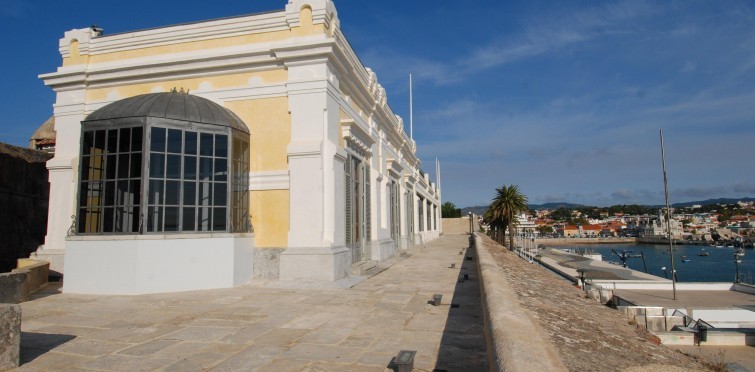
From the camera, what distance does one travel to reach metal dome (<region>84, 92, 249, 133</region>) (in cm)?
888

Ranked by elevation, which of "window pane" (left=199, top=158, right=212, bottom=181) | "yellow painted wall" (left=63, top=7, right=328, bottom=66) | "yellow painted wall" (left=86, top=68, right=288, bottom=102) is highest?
"yellow painted wall" (left=63, top=7, right=328, bottom=66)

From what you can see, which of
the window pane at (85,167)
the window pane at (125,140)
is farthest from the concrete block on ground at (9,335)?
the window pane at (85,167)

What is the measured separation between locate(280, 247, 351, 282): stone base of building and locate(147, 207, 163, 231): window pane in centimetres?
259

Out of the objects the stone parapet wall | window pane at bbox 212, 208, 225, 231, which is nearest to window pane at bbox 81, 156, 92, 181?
window pane at bbox 212, 208, 225, 231

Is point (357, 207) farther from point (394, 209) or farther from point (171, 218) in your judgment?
point (394, 209)

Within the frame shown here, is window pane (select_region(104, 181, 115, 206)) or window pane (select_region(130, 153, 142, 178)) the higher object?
window pane (select_region(130, 153, 142, 178))

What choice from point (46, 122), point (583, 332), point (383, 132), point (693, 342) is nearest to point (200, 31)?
point (383, 132)

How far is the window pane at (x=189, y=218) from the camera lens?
9.04m

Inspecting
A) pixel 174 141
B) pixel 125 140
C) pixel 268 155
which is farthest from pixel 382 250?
pixel 125 140

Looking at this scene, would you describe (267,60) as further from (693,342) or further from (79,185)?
(693,342)

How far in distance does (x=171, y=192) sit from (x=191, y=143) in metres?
1.13

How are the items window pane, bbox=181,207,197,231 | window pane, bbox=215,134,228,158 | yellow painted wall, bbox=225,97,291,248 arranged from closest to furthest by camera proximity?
window pane, bbox=181,207,197,231
window pane, bbox=215,134,228,158
yellow painted wall, bbox=225,97,291,248

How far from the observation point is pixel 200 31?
11.0 m

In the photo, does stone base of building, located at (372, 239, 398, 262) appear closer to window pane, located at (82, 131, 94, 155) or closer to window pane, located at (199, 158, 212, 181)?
window pane, located at (199, 158, 212, 181)
